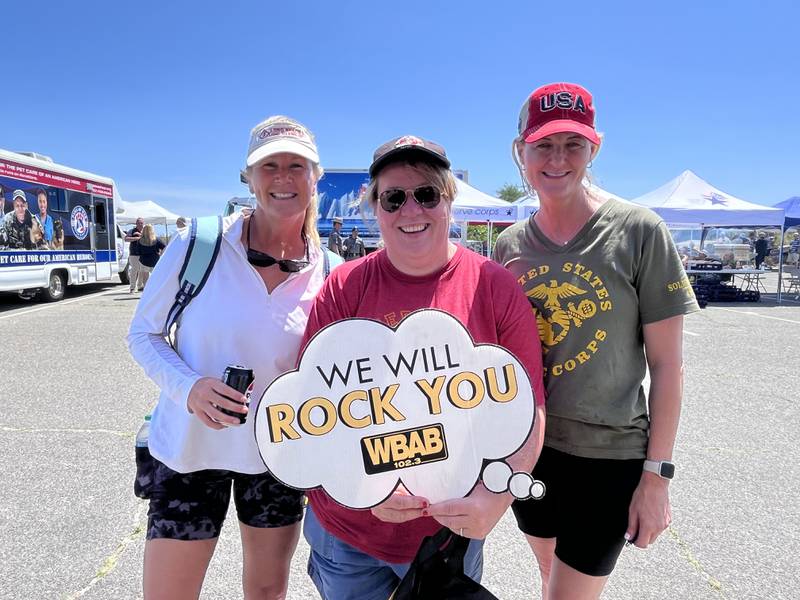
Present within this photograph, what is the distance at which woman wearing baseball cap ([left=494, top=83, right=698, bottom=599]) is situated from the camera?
1.48 metres

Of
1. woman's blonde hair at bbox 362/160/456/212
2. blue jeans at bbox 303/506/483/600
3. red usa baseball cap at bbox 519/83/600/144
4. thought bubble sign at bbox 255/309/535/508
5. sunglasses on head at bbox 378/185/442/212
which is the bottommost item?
blue jeans at bbox 303/506/483/600

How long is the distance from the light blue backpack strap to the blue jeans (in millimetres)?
830

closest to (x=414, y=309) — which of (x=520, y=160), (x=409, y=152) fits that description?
(x=409, y=152)

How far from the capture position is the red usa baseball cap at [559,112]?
4.92 feet

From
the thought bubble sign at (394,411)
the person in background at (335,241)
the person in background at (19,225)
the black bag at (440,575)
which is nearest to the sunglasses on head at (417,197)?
the thought bubble sign at (394,411)

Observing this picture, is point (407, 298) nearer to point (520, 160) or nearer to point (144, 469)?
point (520, 160)

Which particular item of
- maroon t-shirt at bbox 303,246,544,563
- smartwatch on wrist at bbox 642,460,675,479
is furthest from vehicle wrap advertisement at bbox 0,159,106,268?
smartwatch on wrist at bbox 642,460,675,479

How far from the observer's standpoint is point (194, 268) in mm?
1630

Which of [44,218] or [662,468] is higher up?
[44,218]

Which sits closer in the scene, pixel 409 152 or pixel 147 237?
pixel 409 152

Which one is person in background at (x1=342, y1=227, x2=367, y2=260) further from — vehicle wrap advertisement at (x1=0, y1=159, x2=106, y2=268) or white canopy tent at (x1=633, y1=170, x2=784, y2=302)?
white canopy tent at (x1=633, y1=170, x2=784, y2=302)

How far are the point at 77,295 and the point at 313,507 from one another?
14309 mm

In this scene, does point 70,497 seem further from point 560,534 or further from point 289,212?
point 560,534

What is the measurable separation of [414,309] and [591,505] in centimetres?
86
